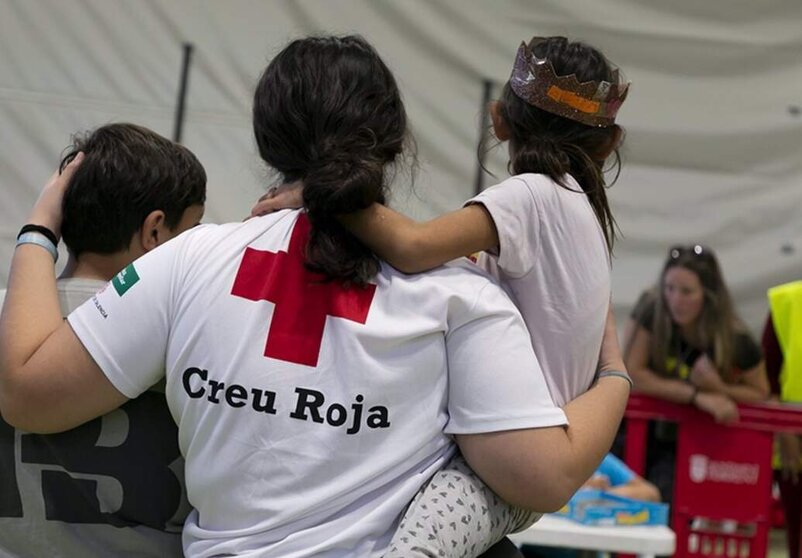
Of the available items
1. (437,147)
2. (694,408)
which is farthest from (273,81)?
(437,147)

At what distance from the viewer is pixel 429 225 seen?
139 centimetres

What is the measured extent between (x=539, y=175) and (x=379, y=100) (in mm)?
256

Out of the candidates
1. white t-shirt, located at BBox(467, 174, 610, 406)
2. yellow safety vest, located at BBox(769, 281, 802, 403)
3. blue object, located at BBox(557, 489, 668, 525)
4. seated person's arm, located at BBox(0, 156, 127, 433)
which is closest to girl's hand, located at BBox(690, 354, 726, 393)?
yellow safety vest, located at BBox(769, 281, 802, 403)

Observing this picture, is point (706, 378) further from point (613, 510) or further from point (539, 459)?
point (539, 459)

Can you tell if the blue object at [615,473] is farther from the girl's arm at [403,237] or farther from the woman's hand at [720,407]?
the girl's arm at [403,237]

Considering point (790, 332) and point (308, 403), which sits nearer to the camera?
Answer: point (308, 403)

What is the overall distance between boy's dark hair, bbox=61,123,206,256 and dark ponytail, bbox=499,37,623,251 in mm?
451

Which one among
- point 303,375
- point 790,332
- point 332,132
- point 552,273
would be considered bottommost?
point 790,332

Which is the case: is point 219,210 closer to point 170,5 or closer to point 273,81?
point 170,5

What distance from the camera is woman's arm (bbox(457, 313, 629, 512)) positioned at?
4.28 feet

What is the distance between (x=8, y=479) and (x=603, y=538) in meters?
1.47

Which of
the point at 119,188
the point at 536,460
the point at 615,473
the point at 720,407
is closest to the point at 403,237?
the point at 536,460

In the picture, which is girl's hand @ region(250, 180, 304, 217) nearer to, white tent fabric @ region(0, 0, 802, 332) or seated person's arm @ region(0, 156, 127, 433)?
seated person's arm @ region(0, 156, 127, 433)

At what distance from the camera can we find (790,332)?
4527 millimetres
